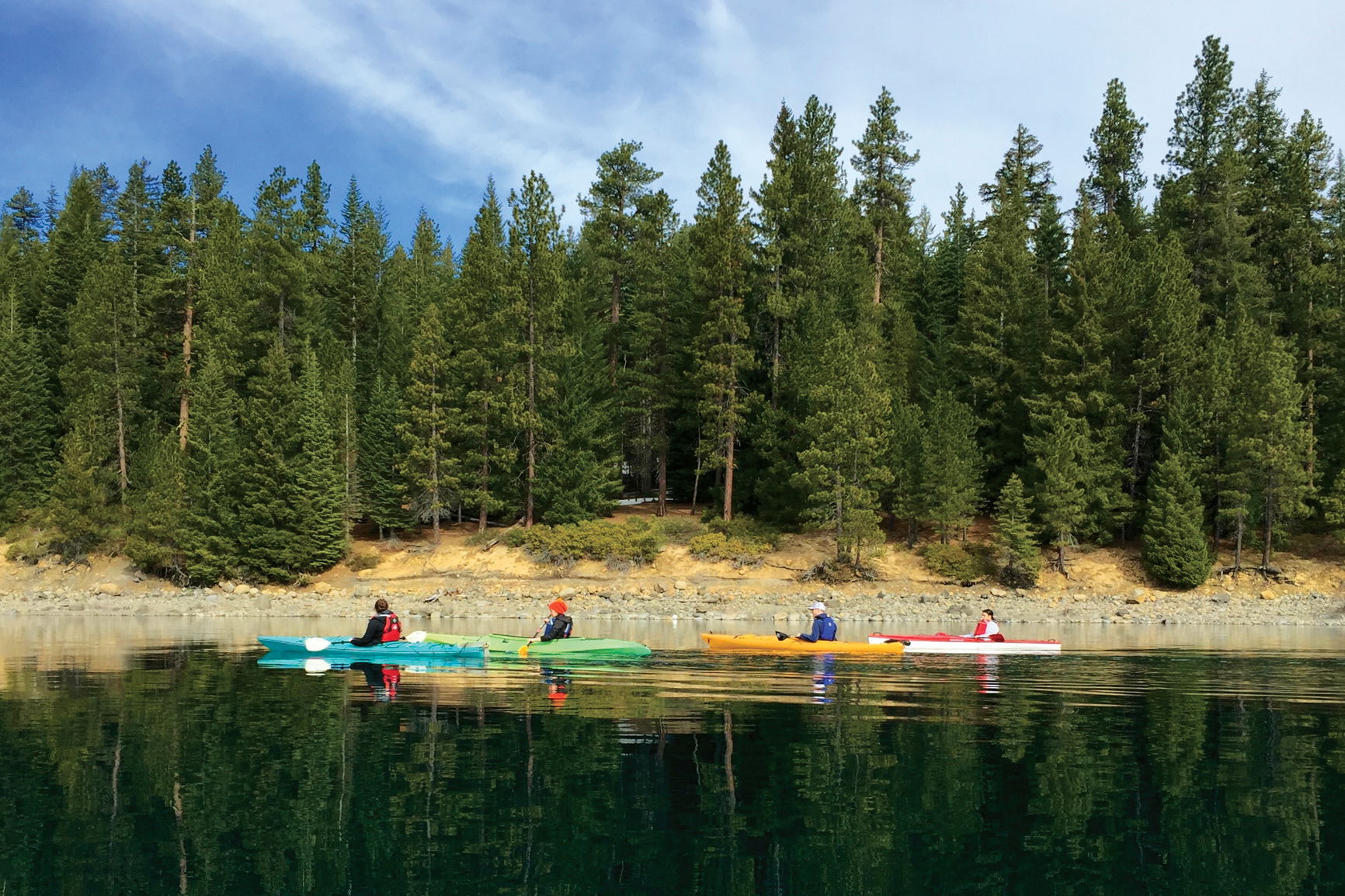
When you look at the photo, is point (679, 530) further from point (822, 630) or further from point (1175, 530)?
point (822, 630)

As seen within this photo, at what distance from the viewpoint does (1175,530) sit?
44.8m

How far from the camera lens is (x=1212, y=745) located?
42.2 feet

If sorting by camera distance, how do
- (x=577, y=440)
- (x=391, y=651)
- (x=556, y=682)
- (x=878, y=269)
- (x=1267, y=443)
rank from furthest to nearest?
(x=878, y=269) < (x=577, y=440) < (x=1267, y=443) < (x=391, y=651) < (x=556, y=682)

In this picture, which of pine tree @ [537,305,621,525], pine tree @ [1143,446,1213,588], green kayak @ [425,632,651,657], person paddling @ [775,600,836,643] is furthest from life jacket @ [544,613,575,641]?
pine tree @ [1143,446,1213,588]

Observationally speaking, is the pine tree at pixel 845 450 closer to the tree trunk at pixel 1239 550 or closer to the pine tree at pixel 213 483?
the tree trunk at pixel 1239 550

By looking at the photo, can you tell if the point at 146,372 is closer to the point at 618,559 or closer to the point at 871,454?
the point at 618,559

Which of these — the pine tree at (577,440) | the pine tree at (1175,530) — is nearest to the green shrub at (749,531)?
the pine tree at (577,440)

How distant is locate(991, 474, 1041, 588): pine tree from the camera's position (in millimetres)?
44656

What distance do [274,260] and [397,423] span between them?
1326 cm

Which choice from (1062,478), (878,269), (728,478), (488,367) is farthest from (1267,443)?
(488,367)

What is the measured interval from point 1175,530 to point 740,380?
21.8 metres

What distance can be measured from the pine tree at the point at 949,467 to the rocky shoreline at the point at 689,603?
3.87 m

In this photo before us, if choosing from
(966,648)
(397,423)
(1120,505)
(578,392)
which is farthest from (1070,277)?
(397,423)

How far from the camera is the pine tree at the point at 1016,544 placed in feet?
147
